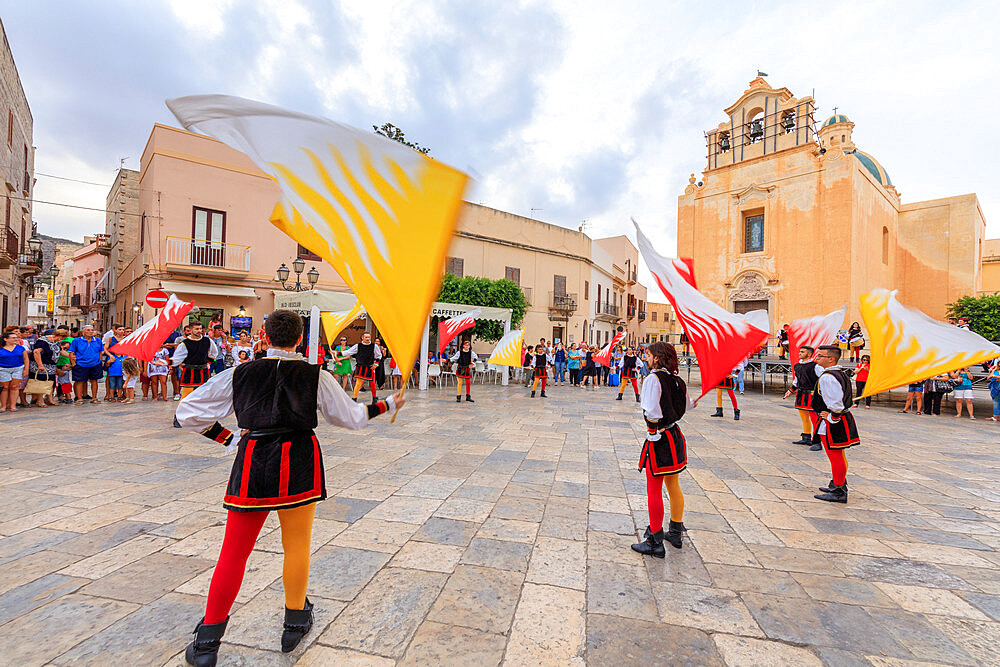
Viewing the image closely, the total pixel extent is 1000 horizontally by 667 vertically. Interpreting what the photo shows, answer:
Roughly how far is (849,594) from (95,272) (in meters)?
39.3

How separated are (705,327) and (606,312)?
35123mm

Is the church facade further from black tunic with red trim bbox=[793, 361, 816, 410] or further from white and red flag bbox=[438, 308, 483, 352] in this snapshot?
black tunic with red trim bbox=[793, 361, 816, 410]

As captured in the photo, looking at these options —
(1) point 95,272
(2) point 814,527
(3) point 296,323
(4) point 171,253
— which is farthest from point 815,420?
(1) point 95,272

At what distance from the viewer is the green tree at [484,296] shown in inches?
877

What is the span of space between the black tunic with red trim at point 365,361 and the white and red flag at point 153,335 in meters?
3.68

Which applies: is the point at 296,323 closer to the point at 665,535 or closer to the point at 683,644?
the point at 683,644

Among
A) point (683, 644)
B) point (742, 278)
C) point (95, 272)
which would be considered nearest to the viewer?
point (683, 644)

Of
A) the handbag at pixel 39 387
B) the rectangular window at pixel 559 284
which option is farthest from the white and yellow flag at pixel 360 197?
the rectangular window at pixel 559 284

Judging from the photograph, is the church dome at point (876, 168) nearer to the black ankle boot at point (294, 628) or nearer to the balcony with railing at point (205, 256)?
the balcony with railing at point (205, 256)

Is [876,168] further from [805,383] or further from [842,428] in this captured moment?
[842,428]

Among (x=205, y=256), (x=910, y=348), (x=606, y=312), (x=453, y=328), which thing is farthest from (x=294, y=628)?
(x=606, y=312)

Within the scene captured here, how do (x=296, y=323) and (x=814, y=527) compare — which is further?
(x=814, y=527)

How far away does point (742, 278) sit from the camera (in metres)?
28.1

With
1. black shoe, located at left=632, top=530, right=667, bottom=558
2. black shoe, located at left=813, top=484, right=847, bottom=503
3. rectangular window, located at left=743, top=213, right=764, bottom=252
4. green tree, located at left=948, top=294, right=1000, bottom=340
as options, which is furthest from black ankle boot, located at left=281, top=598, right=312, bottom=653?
green tree, located at left=948, top=294, right=1000, bottom=340
